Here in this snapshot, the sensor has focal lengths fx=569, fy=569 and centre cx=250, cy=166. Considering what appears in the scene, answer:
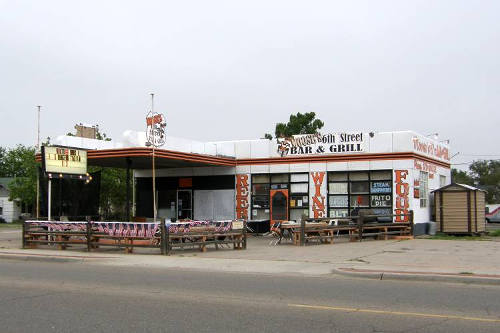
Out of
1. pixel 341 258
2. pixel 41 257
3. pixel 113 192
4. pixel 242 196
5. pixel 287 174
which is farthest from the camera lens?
pixel 113 192

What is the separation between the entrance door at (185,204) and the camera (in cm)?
3027

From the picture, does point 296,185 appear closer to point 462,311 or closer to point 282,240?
point 282,240

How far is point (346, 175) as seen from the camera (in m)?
26.7

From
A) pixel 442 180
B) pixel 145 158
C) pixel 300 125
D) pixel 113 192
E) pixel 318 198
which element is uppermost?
pixel 300 125

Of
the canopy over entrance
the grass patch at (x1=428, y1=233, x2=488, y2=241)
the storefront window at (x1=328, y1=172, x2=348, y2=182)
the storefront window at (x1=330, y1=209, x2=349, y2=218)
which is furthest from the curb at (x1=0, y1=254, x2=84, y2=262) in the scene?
the grass patch at (x1=428, y1=233, x2=488, y2=241)

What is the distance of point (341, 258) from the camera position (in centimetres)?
1689

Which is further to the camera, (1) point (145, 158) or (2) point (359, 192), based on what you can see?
(2) point (359, 192)

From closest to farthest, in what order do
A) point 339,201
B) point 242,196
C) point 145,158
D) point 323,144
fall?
1. point 145,158
2. point 339,201
3. point 323,144
4. point 242,196

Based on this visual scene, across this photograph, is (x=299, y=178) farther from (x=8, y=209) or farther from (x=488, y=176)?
(x=488, y=176)

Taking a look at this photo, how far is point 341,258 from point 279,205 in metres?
11.3

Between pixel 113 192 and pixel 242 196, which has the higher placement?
pixel 113 192

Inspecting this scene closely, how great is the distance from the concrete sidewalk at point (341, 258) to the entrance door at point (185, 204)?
8.33 meters

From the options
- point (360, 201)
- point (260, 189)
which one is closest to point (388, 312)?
point (360, 201)

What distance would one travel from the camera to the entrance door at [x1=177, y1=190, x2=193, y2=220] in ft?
99.3
